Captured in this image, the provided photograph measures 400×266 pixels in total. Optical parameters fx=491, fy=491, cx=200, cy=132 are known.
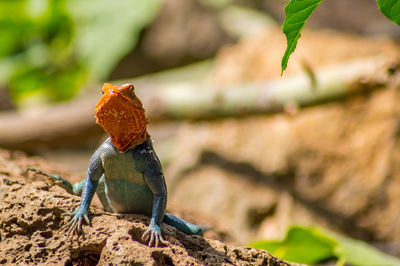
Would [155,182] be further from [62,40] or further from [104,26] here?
[62,40]

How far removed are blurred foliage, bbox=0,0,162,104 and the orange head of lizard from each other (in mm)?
5428

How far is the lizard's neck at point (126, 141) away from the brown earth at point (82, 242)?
0.31 metres

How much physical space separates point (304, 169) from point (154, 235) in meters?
3.64

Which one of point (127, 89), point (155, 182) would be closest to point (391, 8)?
point (127, 89)

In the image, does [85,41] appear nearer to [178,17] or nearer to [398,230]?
[178,17]

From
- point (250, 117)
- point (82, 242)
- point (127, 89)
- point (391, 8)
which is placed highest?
point (250, 117)

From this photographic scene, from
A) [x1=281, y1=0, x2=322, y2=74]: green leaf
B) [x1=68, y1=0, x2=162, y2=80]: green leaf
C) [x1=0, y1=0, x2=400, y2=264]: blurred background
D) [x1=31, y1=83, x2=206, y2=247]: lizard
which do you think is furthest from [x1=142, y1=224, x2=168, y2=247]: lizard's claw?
[x1=68, y1=0, x2=162, y2=80]: green leaf

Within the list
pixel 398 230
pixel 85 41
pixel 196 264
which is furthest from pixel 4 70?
pixel 196 264

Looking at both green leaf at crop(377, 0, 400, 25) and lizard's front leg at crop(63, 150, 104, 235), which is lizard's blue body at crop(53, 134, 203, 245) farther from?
green leaf at crop(377, 0, 400, 25)

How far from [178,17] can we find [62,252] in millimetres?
8222

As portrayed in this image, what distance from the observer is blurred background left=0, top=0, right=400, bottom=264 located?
16.8 feet

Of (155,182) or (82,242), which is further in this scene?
(155,182)

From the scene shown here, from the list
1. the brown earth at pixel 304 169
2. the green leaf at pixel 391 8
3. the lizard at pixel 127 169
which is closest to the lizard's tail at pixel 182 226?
the lizard at pixel 127 169

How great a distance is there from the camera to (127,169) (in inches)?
88.0
